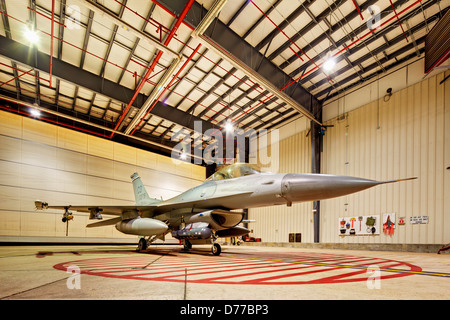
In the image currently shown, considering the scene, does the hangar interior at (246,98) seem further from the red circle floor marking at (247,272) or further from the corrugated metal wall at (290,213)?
the red circle floor marking at (247,272)

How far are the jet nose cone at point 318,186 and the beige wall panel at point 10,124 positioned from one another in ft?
52.4

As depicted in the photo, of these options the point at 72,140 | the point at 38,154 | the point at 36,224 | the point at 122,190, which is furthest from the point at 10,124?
the point at 122,190

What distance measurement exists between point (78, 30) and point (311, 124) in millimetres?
13144

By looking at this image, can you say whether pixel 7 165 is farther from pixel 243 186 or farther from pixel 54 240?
pixel 243 186

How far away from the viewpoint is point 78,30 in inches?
396

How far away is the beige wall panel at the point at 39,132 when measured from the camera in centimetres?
1461

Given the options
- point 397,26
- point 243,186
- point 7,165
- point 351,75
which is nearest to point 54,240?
point 7,165

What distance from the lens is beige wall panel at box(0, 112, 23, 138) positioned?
45.5 ft

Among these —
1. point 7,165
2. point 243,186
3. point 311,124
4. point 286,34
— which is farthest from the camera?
point 311,124

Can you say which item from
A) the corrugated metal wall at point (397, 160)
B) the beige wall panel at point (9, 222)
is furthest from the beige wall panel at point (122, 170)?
the corrugated metal wall at point (397, 160)

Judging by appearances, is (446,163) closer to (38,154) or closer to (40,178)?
(40,178)

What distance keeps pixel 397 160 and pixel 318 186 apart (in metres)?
9.51

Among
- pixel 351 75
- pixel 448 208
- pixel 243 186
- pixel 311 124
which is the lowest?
pixel 448 208

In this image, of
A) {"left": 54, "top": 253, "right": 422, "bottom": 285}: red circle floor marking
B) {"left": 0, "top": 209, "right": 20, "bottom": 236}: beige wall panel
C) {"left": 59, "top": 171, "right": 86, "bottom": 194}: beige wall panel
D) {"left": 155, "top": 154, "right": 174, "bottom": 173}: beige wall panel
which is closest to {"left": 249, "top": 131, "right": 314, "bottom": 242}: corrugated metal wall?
{"left": 155, "top": 154, "right": 174, "bottom": 173}: beige wall panel
